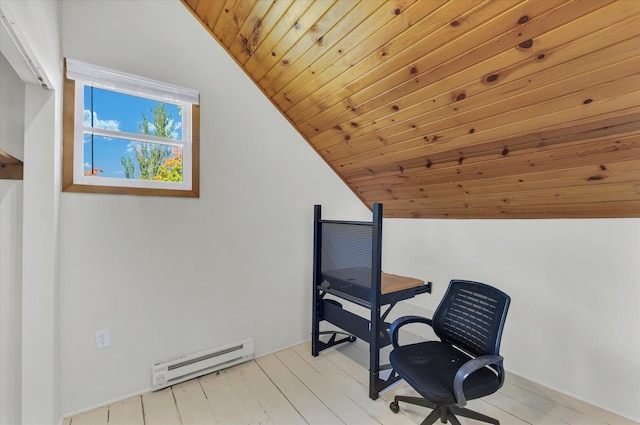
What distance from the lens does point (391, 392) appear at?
6.89 ft

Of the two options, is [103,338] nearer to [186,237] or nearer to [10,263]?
[10,263]

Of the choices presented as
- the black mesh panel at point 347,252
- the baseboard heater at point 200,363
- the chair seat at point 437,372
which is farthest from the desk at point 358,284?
the baseboard heater at point 200,363

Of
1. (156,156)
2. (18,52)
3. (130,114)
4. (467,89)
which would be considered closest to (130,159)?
(156,156)

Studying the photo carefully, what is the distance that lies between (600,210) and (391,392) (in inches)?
73.9

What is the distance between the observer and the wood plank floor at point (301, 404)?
5.93 feet

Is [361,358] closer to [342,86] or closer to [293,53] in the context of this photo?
[342,86]

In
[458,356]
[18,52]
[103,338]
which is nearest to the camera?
[18,52]

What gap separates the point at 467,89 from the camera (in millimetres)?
1645

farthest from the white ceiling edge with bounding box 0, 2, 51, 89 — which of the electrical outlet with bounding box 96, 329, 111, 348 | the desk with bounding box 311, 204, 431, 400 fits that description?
the desk with bounding box 311, 204, 431, 400

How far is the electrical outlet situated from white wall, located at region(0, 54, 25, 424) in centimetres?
37

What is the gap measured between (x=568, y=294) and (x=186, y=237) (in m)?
2.85

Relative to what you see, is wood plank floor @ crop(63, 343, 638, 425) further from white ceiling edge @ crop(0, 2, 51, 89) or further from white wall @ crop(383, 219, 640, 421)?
white ceiling edge @ crop(0, 2, 51, 89)

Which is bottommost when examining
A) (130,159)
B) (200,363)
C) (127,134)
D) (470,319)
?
(200,363)

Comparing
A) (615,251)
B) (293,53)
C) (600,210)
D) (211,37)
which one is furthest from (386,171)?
(211,37)
